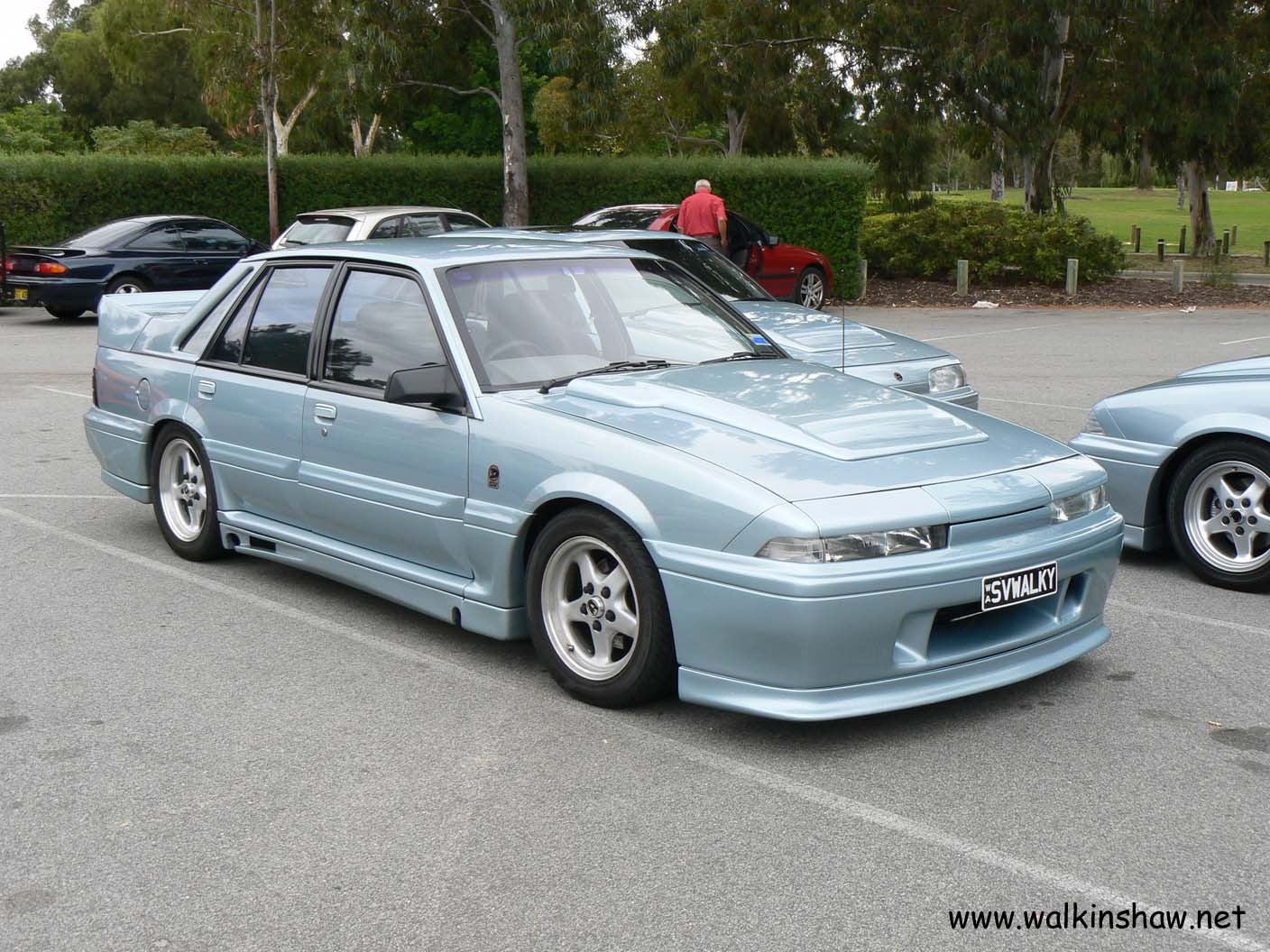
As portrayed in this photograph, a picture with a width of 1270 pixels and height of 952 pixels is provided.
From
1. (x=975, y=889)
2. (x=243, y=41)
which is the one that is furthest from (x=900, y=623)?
(x=243, y=41)

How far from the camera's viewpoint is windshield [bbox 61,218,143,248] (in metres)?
20.5

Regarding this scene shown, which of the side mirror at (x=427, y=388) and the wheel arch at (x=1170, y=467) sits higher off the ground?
the side mirror at (x=427, y=388)

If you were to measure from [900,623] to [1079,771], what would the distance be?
68 cm

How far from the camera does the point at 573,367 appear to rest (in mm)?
5434

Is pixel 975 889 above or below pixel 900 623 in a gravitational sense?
below

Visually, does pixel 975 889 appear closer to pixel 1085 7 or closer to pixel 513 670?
pixel 513 670

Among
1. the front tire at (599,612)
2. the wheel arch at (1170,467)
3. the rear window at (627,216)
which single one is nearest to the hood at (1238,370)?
the wheel arch at (1170,467)

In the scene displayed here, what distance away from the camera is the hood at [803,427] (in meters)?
4.50

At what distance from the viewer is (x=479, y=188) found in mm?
27078

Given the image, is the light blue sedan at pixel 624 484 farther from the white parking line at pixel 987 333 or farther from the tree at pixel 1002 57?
the tree at pixel 1002 57

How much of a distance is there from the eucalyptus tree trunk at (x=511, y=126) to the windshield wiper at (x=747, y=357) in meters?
20.3

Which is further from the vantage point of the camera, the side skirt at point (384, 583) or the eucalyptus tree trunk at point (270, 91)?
the eucalyptus tree trunk at point (270, 91)

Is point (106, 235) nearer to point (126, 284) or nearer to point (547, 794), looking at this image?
point (126, 284)

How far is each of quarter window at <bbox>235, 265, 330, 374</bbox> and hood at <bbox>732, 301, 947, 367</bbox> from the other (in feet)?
11.7
